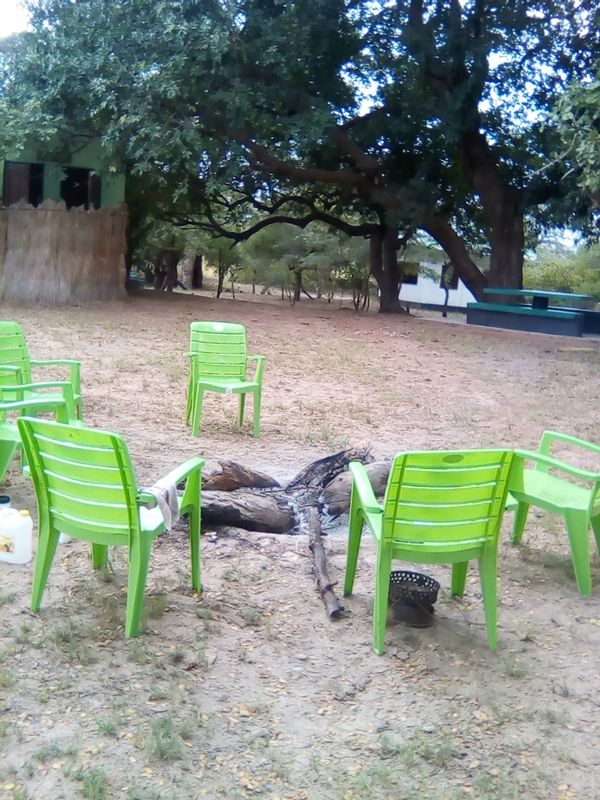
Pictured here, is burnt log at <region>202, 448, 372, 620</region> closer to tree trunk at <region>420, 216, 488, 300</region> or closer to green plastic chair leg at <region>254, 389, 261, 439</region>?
green plastic chair leg at <region>254, 389, 261, 439</region>

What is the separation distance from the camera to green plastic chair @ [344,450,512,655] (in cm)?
365

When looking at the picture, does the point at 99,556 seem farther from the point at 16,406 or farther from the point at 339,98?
the point at 339,98

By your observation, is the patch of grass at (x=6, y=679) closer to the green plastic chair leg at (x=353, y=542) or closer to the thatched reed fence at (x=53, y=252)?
the green plastic chair leg at (x=353, y=542)

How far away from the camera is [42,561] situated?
3.79 metres

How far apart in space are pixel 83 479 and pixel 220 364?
13.4 feet

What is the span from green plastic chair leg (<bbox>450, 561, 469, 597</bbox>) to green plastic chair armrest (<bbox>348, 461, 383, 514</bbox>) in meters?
0.57

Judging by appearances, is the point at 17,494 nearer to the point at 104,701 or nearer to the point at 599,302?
the point at 104,701

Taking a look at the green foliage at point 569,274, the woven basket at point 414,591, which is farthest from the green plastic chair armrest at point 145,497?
the green foliage at point 569,274

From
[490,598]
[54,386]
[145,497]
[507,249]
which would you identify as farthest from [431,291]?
[145,497]

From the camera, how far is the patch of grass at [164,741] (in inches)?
114

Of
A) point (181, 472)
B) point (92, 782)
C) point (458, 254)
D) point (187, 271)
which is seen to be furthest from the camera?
point (187, 271)

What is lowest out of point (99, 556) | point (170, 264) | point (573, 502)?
point (99, 556)

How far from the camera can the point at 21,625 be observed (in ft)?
12.2

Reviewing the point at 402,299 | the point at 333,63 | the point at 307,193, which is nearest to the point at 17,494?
the point at 333,63
